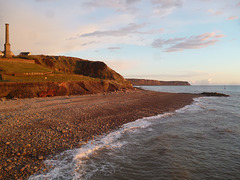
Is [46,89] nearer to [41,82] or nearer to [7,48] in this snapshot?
[41,82]

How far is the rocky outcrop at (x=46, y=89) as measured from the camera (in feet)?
95.6

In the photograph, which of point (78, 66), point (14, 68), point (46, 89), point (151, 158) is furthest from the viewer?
point (78, 66)

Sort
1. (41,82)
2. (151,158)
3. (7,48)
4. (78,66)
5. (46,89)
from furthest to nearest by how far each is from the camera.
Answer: (78,66) < (7,48) < (41,82) < (46,89) < (151,158)

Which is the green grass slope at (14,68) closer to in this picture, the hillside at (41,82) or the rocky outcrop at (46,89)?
the hillside at (41,82)

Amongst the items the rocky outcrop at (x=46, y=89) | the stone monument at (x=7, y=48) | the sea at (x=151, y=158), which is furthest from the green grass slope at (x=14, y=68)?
the sea at (x=151, y=158)

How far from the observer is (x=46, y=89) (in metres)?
33.2

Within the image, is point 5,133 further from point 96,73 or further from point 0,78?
point 96,73

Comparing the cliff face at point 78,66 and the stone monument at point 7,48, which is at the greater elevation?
the stone monument at point 7,48

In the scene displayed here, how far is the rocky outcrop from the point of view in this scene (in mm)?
29125

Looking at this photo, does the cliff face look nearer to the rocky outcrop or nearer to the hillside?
the hillside

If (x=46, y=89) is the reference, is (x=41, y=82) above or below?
above

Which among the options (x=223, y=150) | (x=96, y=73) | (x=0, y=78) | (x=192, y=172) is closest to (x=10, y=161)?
(x=192, y=172)

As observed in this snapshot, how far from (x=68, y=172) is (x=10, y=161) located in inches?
110

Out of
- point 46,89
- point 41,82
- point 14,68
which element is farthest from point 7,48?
point 46,89
